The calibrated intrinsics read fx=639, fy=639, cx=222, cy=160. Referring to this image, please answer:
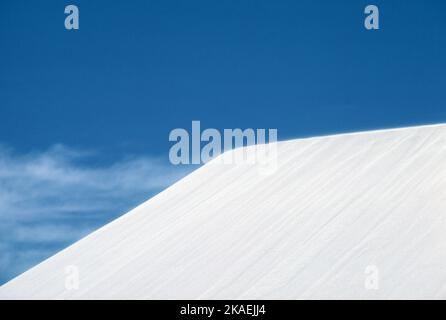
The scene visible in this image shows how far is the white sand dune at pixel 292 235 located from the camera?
19.9 feet

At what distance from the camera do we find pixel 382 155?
27.8 feet

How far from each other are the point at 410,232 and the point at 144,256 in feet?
11.3

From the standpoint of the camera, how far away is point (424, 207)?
6.79 metres

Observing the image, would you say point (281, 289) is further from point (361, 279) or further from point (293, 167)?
point (293, 167)

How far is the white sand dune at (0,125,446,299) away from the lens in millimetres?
6062

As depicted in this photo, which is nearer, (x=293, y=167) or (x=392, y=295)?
(x=392, y=295)

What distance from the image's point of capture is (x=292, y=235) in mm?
7281

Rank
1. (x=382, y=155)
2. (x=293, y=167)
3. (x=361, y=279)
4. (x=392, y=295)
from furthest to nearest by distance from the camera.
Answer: (x=293, y=167) < (x=382, y=155) < (x=361, y=279) < (x=392, y=295)

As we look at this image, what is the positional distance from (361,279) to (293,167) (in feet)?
12.2

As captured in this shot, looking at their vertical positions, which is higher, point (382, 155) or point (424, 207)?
point (382, 155)

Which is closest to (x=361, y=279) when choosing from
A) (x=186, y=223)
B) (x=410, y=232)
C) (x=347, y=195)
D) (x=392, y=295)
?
(x=392, y=295)

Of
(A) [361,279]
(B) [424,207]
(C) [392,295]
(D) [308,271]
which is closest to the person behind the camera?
(C) [392,295]
